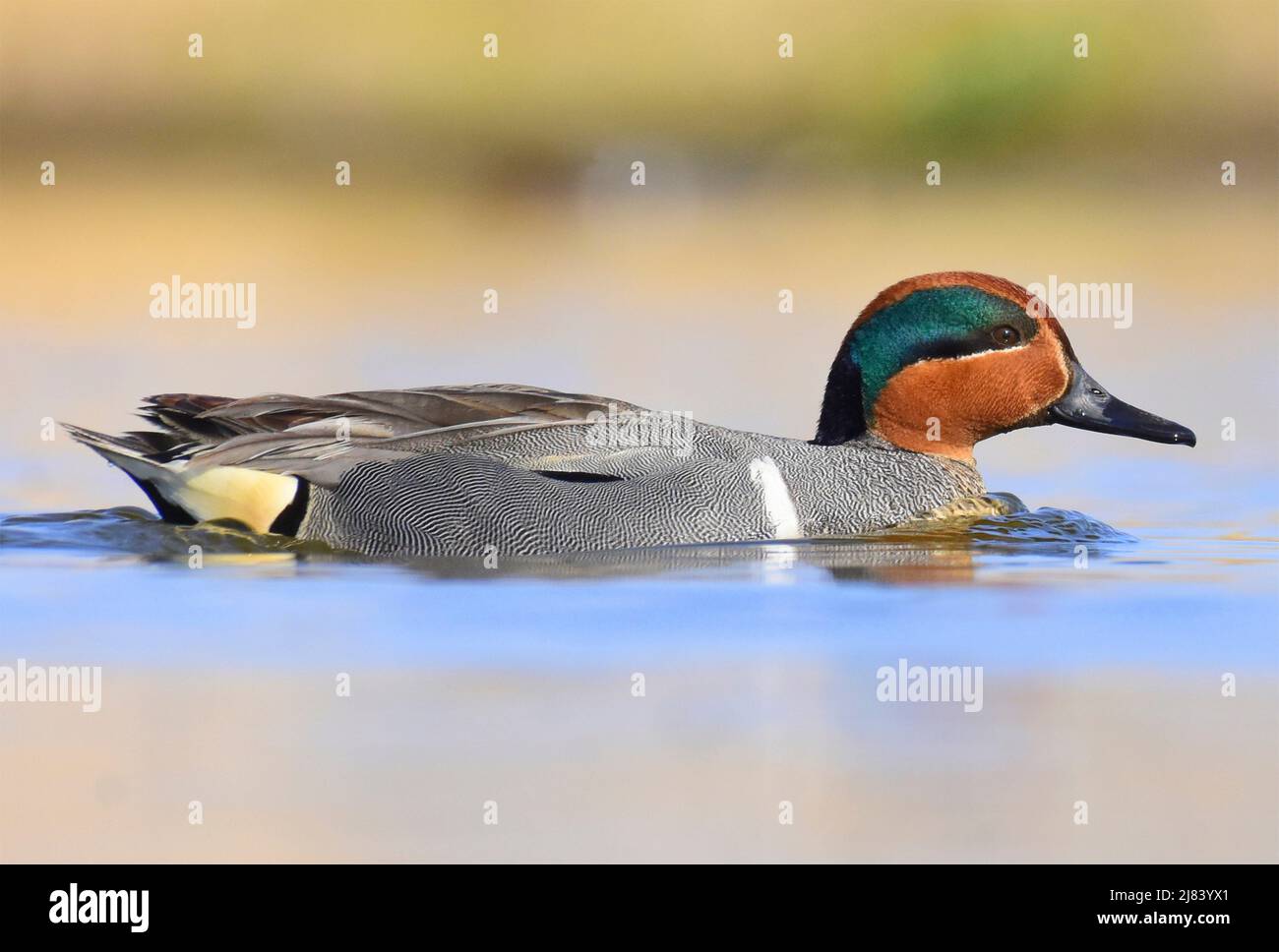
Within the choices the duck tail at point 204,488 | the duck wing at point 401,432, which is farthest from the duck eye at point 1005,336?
the duck tail at point 204,488

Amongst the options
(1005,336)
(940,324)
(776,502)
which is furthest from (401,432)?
(1005,336)

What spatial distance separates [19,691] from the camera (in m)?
5.27

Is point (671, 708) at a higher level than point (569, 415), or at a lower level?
lower

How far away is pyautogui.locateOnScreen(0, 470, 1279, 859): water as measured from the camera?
4414mm

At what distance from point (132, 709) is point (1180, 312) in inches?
329

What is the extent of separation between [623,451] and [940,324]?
1336 millimetres

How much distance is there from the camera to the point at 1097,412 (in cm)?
745

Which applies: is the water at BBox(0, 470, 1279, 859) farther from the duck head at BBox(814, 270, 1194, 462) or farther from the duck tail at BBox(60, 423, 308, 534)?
the duck head at BBox(814, 270, 1194, 462)

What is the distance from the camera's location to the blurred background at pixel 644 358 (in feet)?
15.2

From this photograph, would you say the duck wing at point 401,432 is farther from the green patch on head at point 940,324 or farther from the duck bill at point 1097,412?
the duck bill at point 1097,412

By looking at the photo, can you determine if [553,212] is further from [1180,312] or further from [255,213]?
[1180,312]

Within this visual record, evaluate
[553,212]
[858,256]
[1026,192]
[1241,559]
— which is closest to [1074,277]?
[858,256]

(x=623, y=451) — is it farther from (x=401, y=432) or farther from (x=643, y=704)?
(x=643, y=704)

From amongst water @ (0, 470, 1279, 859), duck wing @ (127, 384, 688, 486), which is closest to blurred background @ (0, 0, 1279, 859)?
water @ (0, 470, 1279, 859)
